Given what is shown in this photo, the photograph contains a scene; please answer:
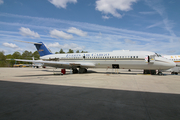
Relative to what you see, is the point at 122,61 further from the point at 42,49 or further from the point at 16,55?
the point at 16,55

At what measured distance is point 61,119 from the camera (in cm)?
354

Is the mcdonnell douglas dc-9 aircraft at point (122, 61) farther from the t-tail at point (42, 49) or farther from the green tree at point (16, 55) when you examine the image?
the green tree at point (16, 55)

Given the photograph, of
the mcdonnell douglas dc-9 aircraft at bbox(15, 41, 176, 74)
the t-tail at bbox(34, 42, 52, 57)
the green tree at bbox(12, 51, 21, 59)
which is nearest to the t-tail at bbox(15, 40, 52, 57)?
the t-tail at bbox(34, 42, 52, 57)

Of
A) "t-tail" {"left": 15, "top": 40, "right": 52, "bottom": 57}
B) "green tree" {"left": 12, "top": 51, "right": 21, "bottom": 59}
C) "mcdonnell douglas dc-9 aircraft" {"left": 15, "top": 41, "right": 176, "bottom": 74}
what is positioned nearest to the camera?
"mcdonnell douglas dc-9 aircraft" {"left": 15, "top": 41, "right": 176, "bottom": 74}

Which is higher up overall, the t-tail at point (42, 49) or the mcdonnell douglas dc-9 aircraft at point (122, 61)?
the t-tail at point (42, 49)

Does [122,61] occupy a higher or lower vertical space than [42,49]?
lower

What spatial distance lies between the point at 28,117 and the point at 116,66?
16.5 meters

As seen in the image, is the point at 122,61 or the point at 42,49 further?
the point at 42,49

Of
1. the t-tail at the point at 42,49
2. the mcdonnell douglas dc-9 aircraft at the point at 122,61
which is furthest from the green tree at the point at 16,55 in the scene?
the mcdonnell douglas dc-9 aircraft at the point at 122,61

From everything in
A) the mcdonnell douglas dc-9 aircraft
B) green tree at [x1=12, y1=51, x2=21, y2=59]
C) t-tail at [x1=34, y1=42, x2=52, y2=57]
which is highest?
green tree at [x1=12, y1=51, x2=21, y2=59]

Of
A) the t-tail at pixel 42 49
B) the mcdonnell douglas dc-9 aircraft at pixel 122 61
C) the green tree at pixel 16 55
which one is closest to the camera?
the mcdonnell douglas dc-9 aircraft at pixel 122 61

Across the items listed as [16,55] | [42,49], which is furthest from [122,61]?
[16,55]

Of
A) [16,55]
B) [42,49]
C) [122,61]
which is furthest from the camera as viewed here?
[16,55]

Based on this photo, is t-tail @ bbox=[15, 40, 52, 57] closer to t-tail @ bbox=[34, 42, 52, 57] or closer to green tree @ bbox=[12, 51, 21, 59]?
t-tail @ bbox=[34, 42, 52, 57]
